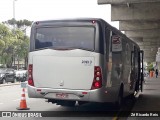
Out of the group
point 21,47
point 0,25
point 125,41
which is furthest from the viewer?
point 21,47

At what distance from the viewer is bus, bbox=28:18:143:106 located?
11.9m

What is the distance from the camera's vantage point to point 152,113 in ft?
45.0

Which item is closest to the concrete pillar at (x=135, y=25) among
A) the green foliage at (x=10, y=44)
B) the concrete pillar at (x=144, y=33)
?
the concrete pillar at (x=144, y=33)

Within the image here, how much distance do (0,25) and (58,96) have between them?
44.9 metres

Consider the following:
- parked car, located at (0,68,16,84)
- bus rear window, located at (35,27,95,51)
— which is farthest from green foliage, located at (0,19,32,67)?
bus rear window, located at (35,27,95,51)

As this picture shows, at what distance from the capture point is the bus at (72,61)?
38.9 ft

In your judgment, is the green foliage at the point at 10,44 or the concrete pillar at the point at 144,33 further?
the green foliage at the point at 10,44

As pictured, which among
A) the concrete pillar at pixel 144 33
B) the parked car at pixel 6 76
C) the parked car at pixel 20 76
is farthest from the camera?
the concrete pillar at pixel 144 33

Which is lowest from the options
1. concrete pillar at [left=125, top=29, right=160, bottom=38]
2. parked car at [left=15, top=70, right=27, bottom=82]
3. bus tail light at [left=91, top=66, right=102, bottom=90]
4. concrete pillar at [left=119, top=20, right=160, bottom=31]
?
parked car at [left=15, top=70, right=27, bottom=82]

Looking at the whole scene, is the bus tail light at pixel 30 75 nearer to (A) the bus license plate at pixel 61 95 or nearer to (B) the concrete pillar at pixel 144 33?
(A) the bus license plate at pixel 61 95

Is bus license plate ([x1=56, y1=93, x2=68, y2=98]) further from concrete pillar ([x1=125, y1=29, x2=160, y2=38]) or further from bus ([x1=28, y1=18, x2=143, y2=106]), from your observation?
concrete pillar ([x1=125, y1=29, x2=160, y2=38])

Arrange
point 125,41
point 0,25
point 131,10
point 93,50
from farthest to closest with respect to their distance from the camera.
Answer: point 0,25 → point 131,10 → point 125,41 → point 93,50

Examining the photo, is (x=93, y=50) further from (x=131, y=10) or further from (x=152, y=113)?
(x=131, y=10)

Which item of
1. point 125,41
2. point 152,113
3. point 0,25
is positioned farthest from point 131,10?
point 0,25
